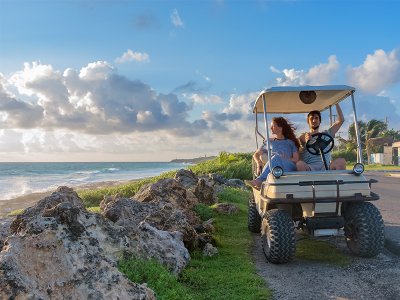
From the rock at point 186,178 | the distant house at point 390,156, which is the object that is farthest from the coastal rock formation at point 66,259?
the distant house at point 390,156

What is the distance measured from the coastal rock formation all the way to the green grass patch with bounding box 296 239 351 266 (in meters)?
3.29

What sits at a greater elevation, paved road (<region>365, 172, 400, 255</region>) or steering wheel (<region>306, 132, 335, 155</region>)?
steering wheel (<region>306, 132, 335, 155</region>)

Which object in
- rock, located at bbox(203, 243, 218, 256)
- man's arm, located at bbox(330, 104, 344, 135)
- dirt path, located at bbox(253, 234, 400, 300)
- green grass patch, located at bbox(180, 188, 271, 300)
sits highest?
man's arm, located at bbox(330, 104, 344, 135)

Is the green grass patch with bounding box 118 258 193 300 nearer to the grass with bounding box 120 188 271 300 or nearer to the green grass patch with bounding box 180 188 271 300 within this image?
the grass with bounding box 120 188 271 300

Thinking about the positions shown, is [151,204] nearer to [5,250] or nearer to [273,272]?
[273,272]

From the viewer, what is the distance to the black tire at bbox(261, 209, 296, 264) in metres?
6.53

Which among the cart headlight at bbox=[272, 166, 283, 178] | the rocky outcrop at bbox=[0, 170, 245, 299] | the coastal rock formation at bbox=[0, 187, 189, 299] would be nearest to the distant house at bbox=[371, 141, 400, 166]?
the cart headlight at bbox=[272, 166, 283, 178]

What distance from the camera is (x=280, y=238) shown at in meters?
6.53

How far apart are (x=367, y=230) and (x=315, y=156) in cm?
164

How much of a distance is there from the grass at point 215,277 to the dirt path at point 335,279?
22cm

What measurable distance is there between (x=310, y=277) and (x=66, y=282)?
3.37 metres

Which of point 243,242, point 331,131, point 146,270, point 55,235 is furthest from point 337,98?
point 55,235

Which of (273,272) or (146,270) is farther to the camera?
(273,272)

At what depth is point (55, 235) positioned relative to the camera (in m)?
4.37
